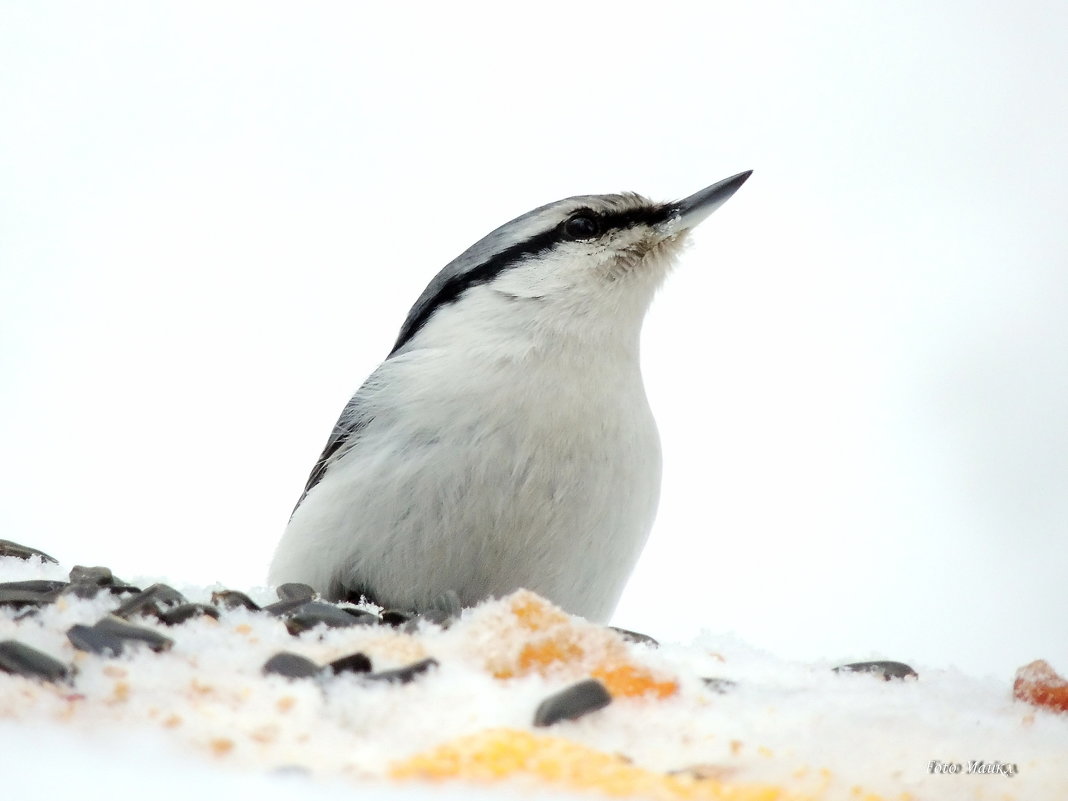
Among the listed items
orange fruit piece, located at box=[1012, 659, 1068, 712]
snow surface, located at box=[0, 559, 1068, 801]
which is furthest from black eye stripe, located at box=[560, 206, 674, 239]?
orange fruit piece, located at box=[1012, 659, 1068, 712]

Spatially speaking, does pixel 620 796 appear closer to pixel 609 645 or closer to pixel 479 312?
pixel 609 645

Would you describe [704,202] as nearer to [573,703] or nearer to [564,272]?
[564,272]

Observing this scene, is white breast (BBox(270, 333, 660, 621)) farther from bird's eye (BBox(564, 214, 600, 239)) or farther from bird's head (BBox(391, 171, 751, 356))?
bird's eye (BBox(564, 214, 600, 239))

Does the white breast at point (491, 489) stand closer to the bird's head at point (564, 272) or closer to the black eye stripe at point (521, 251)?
the bird's head at point (564, 272)

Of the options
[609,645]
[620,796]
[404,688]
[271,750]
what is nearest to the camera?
[620,796]

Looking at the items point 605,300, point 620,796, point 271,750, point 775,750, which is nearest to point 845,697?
point 775,750

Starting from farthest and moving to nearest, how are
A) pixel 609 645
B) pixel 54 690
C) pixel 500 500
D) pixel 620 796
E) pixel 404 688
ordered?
pixel 500 500 < pixel 609 645 < pixel 404 688 < pixel 54 690 < pixel 620 796
